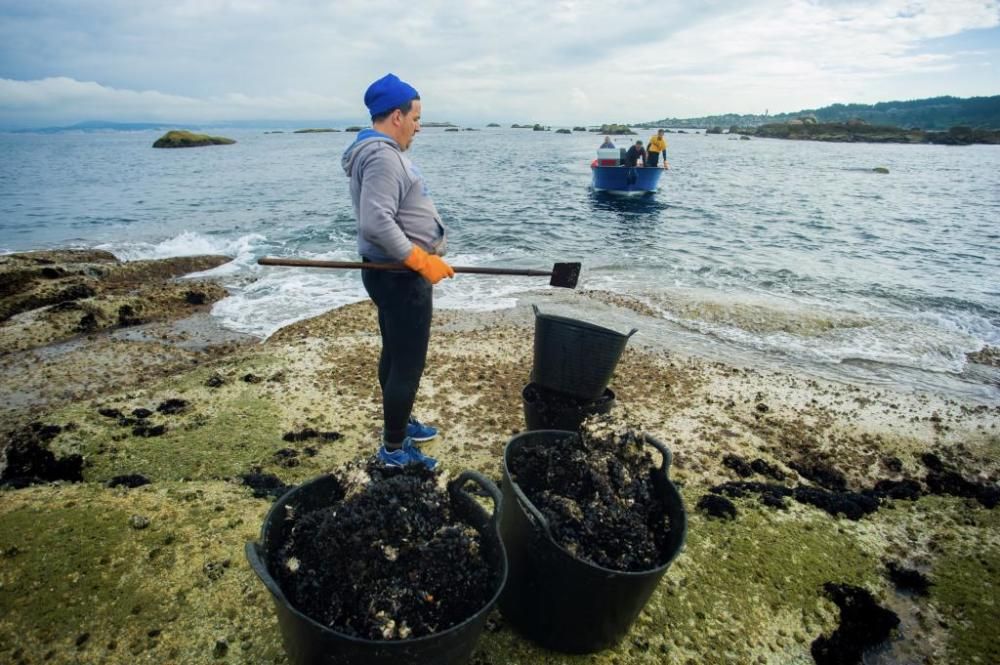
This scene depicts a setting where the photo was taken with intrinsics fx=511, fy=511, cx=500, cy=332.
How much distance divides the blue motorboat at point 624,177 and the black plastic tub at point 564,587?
22.7 m

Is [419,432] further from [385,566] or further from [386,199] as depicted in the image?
[385,566]

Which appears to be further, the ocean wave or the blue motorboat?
the blue motorboat

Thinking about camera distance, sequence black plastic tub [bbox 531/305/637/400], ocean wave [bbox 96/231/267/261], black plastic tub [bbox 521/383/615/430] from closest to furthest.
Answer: black plastic tub [bbox 531/305/637/400]
black plastic tub [bbox 521/383/615/430]
ocean wave [bbox 96/231/267/261]

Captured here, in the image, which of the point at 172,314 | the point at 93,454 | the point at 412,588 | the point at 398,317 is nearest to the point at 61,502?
the point at 93,454

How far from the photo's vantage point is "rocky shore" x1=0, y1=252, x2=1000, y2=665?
7.86 feet

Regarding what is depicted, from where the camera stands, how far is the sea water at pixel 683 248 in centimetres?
773

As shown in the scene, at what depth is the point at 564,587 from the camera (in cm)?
217

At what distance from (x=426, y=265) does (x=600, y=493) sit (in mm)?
1576

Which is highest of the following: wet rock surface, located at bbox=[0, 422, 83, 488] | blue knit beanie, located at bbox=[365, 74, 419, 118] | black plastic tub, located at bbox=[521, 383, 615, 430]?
blue knit beanie, located at bbox=[365, 74, 419, 118]

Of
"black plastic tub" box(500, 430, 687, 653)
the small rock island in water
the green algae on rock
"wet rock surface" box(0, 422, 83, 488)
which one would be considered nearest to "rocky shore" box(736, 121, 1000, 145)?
the green algae on rock

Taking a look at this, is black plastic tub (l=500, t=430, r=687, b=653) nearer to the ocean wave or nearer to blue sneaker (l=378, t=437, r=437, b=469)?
blue sneaker (l=378, t=437, r=437, b=469)

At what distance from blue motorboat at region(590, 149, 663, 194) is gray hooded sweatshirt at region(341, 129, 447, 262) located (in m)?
21.8

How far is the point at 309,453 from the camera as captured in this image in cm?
407

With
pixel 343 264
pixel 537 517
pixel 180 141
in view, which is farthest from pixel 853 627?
pixel 180 141
